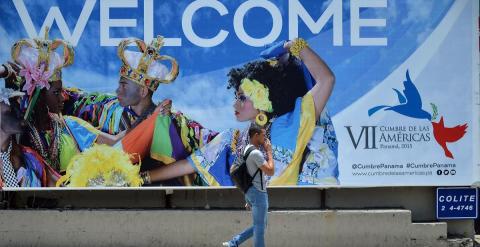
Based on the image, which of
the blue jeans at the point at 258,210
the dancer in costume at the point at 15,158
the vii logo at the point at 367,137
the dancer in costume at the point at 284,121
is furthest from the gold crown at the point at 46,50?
the vii logo at the point at 367,137

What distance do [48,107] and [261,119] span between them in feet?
8.98

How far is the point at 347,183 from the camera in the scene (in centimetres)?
743

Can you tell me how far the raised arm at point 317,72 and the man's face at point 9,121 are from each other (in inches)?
140

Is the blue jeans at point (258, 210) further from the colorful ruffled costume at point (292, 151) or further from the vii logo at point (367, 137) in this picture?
the vii logo at point (367, 137)

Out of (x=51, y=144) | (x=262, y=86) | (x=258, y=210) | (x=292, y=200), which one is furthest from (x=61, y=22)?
(x=292, y=200)

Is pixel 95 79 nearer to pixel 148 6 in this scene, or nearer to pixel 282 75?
pixel 148 6

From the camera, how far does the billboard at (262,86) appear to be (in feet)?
24.2

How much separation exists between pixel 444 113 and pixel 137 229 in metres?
4.19

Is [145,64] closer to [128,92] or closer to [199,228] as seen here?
[128,92]

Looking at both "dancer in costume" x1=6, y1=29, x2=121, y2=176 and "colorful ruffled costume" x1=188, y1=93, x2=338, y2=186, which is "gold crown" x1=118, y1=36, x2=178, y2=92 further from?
"colorful ruffled costume" x1=188, y1=93, x2=338, y2=186

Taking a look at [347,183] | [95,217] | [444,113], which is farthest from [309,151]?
[95,217]

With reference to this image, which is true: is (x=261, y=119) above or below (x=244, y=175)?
above

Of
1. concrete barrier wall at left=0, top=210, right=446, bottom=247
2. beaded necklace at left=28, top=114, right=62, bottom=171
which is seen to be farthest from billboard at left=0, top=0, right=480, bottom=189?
concrete barrier wall at left=0, top=210, right=446, bottom=247

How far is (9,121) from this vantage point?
749 cm
